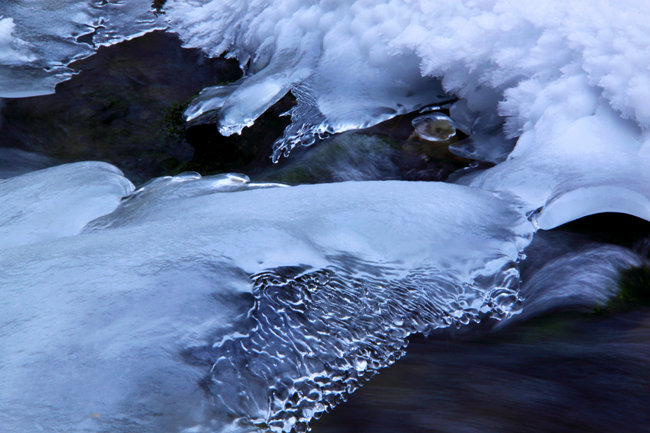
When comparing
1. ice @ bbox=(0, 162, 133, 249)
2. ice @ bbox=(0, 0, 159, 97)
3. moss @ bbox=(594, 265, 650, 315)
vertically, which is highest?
ice @ bbox=(0, 0, 159, 97)

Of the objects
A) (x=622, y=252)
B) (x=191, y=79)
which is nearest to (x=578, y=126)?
(x=622, y=252)

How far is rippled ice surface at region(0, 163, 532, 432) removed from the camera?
4.48ft

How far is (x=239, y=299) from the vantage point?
165 cm

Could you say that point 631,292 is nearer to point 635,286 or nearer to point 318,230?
point 635,286

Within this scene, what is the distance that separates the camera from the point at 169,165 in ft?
10.9

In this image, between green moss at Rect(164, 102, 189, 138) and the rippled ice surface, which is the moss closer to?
the rippled ice surface

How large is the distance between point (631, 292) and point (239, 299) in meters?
1.23

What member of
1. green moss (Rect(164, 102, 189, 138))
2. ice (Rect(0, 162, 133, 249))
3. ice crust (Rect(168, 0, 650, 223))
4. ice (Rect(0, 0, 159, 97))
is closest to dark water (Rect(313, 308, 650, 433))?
ice crust (Rect(168, 0, 650, 223))

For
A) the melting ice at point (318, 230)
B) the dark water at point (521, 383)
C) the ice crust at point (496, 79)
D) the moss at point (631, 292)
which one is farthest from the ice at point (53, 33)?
the moss at point (631, 292)

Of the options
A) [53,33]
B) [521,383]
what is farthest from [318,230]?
[53,33]

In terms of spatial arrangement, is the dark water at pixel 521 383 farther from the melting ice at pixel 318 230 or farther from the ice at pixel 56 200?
the ice at pixel 56 200

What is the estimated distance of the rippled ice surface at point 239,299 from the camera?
1.37m

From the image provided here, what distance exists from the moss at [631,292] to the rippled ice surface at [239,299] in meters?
0.28

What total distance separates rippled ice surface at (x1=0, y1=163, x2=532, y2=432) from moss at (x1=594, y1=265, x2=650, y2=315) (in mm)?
282
